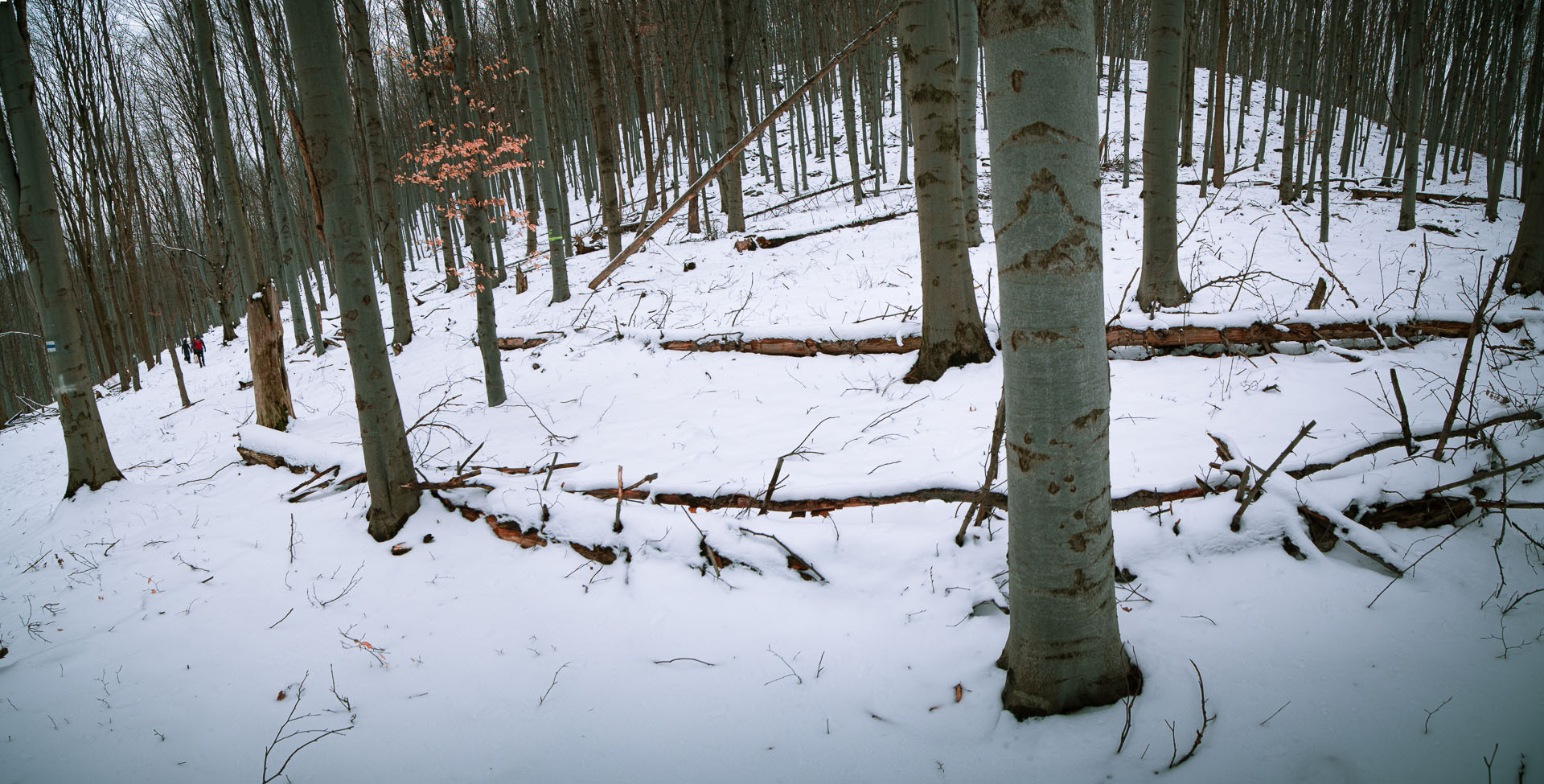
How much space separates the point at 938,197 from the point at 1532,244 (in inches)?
265

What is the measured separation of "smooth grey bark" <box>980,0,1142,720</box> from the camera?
1539 mm

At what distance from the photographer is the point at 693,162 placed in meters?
7.48

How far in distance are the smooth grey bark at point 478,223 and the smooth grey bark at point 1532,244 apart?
36.2 ft

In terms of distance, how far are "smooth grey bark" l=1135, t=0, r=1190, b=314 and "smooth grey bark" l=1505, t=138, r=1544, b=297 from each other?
3355 mm

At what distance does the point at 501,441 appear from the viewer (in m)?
5.98

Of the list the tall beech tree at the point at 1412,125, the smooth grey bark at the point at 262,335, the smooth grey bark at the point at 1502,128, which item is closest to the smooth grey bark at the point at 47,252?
the smooth grey bark at the point at 262,335

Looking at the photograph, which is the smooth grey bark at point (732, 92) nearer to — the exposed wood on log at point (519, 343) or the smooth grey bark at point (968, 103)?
the smooth grey bark at point (968, 103)

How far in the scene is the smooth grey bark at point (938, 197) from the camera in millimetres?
4793

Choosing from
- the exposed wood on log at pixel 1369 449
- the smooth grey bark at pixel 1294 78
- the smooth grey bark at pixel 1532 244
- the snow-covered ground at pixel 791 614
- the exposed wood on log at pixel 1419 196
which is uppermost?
the smooth grey bark at pixel 1294 78

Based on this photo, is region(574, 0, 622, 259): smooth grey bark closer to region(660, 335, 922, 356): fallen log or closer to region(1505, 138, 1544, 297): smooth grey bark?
region(660, 335, 922, 356): fallen log

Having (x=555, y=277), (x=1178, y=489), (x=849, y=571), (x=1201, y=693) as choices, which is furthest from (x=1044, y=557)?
(x=555, y=277)

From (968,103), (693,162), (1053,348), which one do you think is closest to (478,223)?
(693,162)

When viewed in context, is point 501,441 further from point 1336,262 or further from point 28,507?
point 1336,262

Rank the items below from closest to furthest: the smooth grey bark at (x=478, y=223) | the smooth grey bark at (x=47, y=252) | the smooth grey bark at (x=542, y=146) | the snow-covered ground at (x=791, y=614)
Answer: the snow-covered ground at (x=791, y=614) → the smooth grey bark at (x=47, y=252) → the smooth grey bark at (x=478, y=223) → the smooth grey bark at (x=542, y=146)
